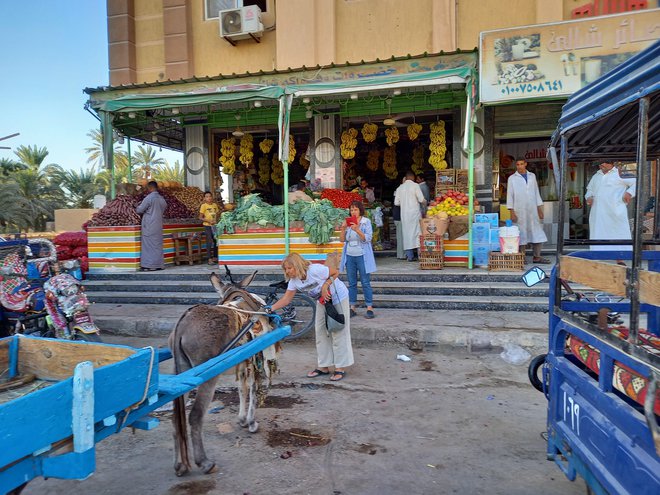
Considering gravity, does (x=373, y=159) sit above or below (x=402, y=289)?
above

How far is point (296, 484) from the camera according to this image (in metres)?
3.32

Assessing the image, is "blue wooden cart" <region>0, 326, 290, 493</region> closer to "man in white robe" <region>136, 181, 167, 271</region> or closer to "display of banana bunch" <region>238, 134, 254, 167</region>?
"man in white robe" <region>136, 181, 167, 271</region>

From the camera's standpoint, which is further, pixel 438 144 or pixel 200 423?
pixel 438 144

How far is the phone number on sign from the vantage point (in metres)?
8.80

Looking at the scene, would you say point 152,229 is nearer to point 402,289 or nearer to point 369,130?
point 402,289

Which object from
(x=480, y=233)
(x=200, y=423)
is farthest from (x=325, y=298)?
(x=480, y=233)

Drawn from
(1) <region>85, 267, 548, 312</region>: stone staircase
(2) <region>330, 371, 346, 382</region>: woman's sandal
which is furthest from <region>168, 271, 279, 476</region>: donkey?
(1) <region>85, 267, 548, 312</region>: stone staircase

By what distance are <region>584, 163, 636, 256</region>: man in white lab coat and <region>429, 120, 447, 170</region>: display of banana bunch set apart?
455cm

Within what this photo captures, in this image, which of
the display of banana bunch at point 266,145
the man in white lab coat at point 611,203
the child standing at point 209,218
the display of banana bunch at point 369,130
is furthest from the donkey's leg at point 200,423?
the display of banana bunch at point 266,145

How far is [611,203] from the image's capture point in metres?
8.18

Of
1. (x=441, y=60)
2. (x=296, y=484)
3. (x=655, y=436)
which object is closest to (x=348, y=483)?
(x=296, y=484)

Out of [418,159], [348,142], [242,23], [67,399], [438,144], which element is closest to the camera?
[67,399]

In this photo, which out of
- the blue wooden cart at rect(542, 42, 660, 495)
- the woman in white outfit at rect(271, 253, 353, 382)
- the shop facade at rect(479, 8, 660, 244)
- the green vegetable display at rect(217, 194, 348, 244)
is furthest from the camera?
the green vegetable display at rect(217, 194, 348, 244)

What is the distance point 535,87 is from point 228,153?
8899 millimetres
